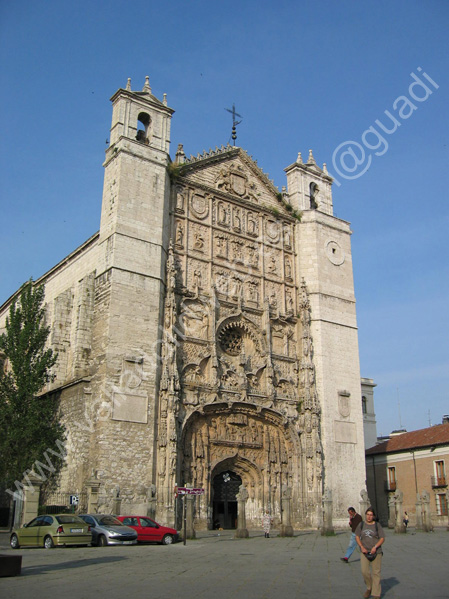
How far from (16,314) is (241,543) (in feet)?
42.9

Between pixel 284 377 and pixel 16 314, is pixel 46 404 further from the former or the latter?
pixel 284 377

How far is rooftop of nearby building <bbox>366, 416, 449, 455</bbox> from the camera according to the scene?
3303 cm

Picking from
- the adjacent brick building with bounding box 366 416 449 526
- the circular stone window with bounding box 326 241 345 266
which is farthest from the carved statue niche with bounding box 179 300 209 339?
the adjacent brick building with bounding box 366 416 449 526

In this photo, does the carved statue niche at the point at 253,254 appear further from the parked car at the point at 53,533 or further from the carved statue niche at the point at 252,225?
the parked car at the point at 53,533

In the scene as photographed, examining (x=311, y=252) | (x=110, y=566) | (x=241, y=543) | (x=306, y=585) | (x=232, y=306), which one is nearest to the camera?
(x=306, y=585)

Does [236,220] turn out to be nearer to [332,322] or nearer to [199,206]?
[199,206]

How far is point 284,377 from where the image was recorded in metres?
26.9

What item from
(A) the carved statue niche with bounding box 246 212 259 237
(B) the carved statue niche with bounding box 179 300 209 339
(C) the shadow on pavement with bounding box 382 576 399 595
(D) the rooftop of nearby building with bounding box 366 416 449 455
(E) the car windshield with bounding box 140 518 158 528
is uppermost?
Answer: (A) the carved statue niche with bounding box 246 212 259 237

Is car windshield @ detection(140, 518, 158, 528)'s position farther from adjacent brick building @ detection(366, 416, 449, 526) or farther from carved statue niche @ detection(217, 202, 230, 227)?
adjacent brick building @ detection(366, 416, 449, 526)

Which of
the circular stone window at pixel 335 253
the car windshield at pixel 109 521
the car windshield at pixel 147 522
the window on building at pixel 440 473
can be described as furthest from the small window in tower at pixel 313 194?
the car windshield at pixel 109 521

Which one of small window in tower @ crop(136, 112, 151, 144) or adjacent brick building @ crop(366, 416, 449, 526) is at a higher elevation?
small window in tower @ crop(136, 112, 151, 144)

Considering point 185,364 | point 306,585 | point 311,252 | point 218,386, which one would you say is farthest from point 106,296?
point 306,585

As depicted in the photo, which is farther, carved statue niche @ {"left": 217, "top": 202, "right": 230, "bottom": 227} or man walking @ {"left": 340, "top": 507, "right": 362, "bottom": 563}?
carved statue niche @ {"left": 217, "top": 202, "right": 230, "bottom": 227}

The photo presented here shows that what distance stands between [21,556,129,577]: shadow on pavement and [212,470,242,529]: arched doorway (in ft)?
38.0
